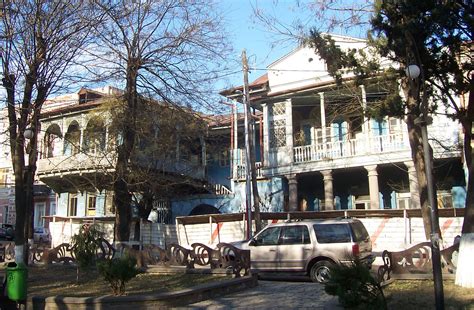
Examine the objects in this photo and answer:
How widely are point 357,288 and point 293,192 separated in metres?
16.9

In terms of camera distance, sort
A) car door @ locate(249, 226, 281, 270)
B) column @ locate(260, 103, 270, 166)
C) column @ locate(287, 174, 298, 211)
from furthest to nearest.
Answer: column @ locate(260, 103, 270, 166) < column @ locate(287, 174, 298, 211) < car door @ locate(249, 226, 281, 270)

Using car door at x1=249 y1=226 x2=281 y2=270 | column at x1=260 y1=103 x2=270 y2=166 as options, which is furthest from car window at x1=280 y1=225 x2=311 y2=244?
column at x1=260 y1=103 x2=270 y2=166

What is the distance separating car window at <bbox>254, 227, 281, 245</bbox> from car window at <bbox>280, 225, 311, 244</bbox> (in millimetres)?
216

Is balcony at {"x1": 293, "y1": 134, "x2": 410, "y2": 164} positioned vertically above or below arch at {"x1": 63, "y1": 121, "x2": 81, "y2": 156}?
below

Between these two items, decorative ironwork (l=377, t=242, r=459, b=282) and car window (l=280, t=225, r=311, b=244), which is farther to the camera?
car window (l=280, t=225, r=311, b=244)

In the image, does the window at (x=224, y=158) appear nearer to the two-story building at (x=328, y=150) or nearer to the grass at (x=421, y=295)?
the two-story building at (x=328, y=150)

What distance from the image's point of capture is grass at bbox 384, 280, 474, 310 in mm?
8320

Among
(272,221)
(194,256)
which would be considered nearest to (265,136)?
(272,221)

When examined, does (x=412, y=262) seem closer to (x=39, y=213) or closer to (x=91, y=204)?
(x=91, y=204)

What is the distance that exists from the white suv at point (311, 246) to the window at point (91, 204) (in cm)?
2169

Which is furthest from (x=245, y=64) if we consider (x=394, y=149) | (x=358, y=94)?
(x=358, y=94)

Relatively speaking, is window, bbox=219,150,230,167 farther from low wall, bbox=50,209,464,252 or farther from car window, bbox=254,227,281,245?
car window, bbox=254,227,281,245

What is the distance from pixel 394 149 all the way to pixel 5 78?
15.7m

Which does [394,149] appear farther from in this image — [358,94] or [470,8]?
[470,8]
